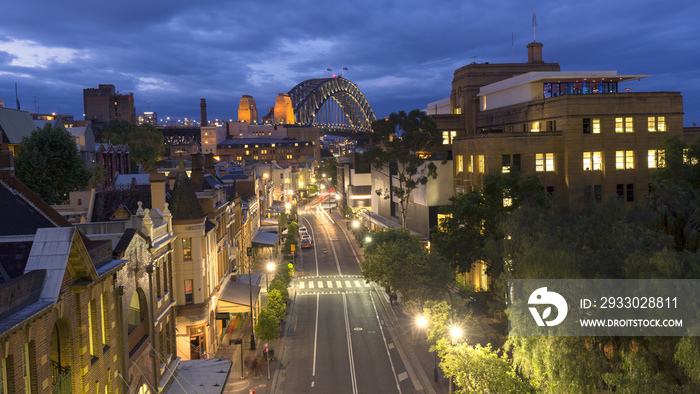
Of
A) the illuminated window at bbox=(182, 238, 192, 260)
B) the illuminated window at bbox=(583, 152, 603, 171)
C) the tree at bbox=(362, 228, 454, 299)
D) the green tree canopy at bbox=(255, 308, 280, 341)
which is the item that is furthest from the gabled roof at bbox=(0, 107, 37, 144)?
the illuminated window at bbox=(583, 152, 603, 171)

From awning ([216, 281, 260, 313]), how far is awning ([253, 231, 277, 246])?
21.9 m

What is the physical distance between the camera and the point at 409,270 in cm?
4441

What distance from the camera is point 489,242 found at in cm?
4106

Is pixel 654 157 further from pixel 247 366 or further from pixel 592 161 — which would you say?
pixel 247 366

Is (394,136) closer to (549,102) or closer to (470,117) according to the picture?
(470,117)

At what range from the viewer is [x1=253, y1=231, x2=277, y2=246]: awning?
72250mm

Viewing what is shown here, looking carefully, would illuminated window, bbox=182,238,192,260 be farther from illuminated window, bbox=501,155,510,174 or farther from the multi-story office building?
illuminated window, bbox=501,155,510,174

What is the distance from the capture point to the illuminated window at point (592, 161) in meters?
55.9

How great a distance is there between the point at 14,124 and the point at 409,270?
5018 centimetres

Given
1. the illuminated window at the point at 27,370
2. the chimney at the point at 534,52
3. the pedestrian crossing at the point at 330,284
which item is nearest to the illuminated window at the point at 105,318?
the illuminated window at the point at 27,370

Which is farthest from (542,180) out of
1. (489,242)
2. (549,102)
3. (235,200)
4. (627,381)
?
(627,381)

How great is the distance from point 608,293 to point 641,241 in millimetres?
5995

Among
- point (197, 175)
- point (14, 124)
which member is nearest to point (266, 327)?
point (197, 175)

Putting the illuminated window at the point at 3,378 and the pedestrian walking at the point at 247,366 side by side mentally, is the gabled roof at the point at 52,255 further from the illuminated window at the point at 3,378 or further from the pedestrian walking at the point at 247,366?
the pedestrian walking at the point at 247,366
